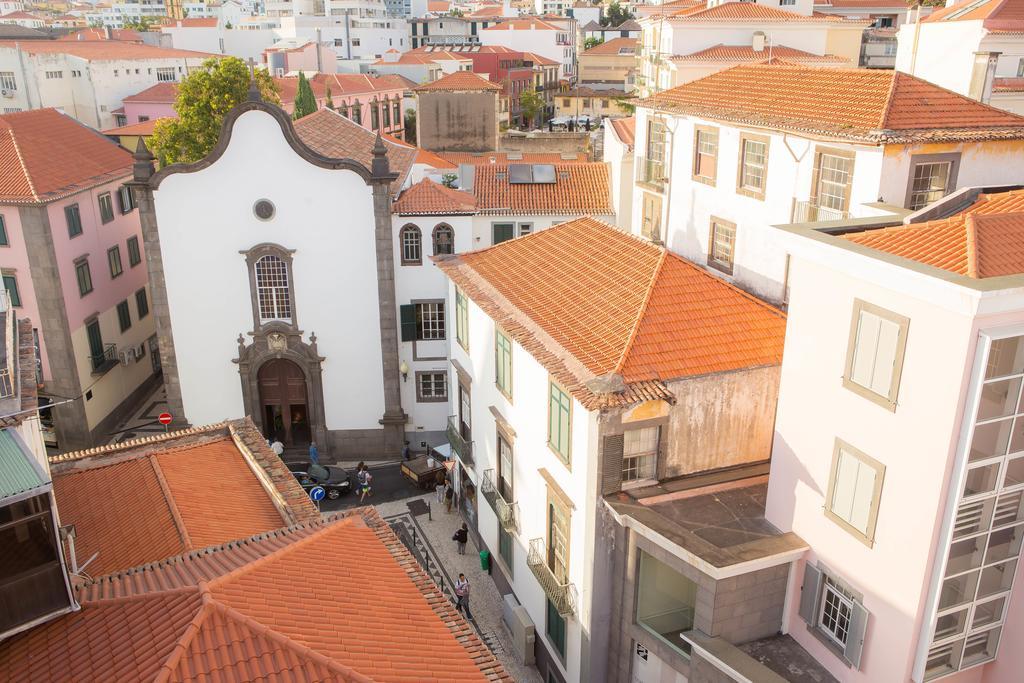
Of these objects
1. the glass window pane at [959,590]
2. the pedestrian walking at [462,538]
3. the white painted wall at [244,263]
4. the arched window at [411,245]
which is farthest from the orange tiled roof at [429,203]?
the glass window pane at [959,590]

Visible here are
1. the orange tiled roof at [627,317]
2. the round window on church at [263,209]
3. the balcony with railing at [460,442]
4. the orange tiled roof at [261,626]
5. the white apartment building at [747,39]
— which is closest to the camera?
the orange tiled roof at [261,626]

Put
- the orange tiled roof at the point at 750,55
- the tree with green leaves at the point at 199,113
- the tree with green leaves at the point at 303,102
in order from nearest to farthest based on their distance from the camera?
1. the tree with green leaves at the point at 199,113
2. the orange tiled roof at the point at 750,55
3. the tree with green leaves at the point at 303,102

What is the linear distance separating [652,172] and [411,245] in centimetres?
1056

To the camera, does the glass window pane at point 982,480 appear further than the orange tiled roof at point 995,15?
No

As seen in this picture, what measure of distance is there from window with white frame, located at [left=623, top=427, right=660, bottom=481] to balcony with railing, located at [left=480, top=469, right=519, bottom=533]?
19.2 ft

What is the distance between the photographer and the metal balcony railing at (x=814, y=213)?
2167cm

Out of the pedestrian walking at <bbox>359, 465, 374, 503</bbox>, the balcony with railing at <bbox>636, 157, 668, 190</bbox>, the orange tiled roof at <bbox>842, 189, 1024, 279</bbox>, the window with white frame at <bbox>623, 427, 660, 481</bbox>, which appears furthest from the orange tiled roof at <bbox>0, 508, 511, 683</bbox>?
the balcony with railing at <bbox>636, 157, 668, 190</bbox>

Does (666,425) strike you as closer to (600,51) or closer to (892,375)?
(892,375)

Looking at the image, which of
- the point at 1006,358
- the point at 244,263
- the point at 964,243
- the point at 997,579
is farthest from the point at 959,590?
the point at 244,263

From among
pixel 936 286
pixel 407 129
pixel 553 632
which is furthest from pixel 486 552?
pixel 407 129

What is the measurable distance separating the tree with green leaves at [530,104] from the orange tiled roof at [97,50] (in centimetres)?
4051

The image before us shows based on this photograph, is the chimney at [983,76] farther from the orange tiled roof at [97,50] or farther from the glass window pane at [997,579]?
the orange tiled roof at [97,50]

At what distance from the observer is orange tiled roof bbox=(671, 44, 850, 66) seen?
45.9m

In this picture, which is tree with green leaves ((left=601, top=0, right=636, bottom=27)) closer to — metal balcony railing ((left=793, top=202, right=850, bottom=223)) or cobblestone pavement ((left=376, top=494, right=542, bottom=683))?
cobblestone pavement ((left=376, top=494, right=542, bottom=683))
